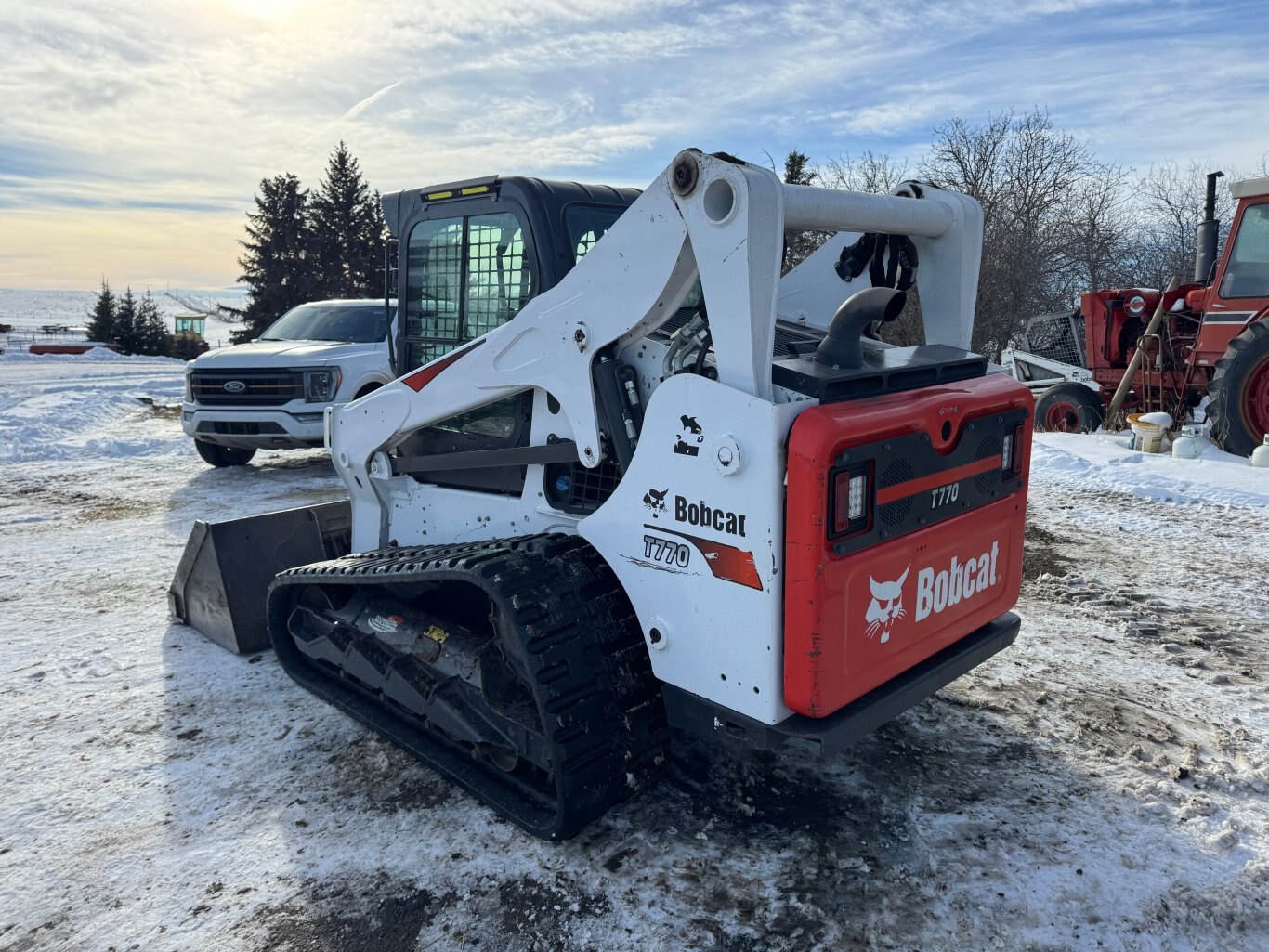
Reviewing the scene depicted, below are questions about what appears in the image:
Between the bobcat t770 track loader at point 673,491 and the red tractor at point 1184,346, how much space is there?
6.56 m

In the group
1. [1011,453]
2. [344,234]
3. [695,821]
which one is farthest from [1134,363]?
[344,234]

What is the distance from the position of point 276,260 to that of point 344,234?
2797mm

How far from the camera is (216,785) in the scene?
11.1 feet

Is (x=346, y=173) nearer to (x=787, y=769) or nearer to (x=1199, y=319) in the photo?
(x=1199, y=319)

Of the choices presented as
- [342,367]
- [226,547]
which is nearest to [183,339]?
[342,367]

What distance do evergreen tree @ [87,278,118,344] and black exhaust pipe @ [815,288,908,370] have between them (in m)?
38.3

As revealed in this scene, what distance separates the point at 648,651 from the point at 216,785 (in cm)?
178

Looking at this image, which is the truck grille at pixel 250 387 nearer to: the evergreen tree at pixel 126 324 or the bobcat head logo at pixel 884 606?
the bobcat head logo at pixel 884 606

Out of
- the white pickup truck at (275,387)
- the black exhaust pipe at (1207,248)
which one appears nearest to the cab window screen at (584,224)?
the white pickup truck at (275,387)

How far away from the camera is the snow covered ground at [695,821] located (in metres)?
2.59

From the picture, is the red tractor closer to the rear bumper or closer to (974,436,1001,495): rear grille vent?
(974,436,1001,495): rear grille vent

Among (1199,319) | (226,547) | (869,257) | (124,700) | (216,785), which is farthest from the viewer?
(1199,319)

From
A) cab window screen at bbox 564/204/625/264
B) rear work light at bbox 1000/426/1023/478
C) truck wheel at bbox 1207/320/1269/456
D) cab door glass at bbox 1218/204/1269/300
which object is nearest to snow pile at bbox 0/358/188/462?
cab window screen at bbox 564/204/625/264

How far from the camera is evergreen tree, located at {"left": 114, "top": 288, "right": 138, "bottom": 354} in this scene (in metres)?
33.8
